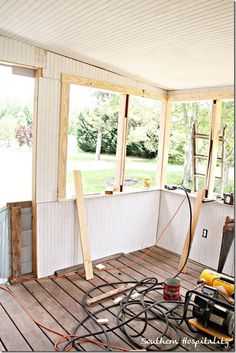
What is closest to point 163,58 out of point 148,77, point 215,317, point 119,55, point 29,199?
point 119,55

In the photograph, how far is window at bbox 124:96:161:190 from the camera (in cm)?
466

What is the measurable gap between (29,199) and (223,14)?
2.86 m

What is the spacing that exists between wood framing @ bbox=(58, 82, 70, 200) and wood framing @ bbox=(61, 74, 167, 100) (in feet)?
0.29

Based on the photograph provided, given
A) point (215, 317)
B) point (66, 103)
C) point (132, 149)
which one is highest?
point (66, 103)

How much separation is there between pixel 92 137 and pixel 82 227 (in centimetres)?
125

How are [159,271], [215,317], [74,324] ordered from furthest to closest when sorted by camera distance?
[159,271] < [74,324] < [215,317]

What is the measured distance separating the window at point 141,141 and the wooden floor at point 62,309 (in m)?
1.40

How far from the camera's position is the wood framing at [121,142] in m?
4.43

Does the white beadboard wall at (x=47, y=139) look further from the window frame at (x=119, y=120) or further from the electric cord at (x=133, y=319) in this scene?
the electric cord at (x=133, y=319)

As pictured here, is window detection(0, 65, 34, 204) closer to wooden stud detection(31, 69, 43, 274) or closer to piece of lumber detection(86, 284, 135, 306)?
wooden stud detection(31, 69, 43, 274)

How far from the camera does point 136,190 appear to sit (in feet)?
15.6

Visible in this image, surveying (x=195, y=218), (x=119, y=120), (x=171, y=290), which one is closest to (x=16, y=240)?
(x=171, y=290)

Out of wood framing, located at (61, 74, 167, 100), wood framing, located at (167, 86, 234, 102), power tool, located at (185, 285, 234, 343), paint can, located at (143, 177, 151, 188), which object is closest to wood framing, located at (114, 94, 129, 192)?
wood framing, located at (61, 74, 167, 100)

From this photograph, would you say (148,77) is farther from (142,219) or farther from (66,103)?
(142,219)
